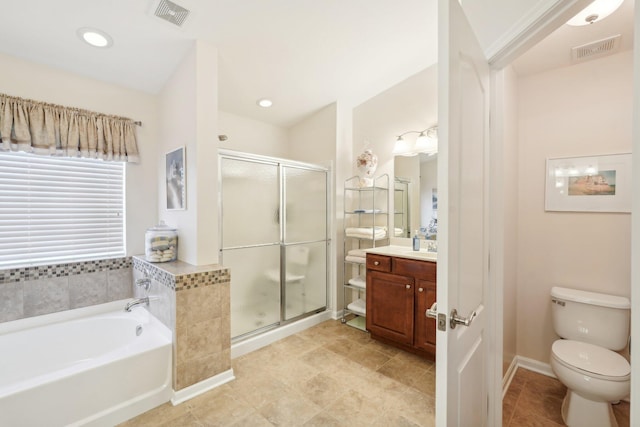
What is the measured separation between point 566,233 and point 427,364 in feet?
4.97

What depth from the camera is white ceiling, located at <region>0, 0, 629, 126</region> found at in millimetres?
1709

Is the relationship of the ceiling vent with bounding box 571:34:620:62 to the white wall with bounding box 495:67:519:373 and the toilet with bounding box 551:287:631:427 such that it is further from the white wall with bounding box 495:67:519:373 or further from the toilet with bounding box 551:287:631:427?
the toilet with bounding box 551:287:631:427

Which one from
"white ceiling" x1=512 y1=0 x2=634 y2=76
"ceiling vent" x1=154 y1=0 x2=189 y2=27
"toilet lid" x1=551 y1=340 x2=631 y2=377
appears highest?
"ceiling vent" x1=154 y1=0 x2=189 y2=27

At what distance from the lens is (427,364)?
7.55 feet

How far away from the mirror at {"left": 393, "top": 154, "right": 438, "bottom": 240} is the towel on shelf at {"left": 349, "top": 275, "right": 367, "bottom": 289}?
637mm

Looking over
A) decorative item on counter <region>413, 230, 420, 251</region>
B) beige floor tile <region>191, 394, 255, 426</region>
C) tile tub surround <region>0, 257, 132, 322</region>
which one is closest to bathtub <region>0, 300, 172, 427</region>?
tile tub surround <region>0, 257, 132, 322</region>

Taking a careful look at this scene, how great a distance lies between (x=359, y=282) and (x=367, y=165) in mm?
1303

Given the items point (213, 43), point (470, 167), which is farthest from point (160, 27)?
point (470, 167)

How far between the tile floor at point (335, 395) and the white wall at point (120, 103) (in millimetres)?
1546

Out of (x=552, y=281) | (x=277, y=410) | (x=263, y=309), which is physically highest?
(x=552, y=281)

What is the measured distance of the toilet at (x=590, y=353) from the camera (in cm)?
151

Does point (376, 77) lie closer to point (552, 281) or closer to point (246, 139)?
point (246, 139)

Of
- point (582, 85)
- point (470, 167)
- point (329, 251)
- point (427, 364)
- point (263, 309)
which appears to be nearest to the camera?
point (470, 167)

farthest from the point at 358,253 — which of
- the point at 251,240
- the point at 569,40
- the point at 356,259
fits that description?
the point at 569,40
